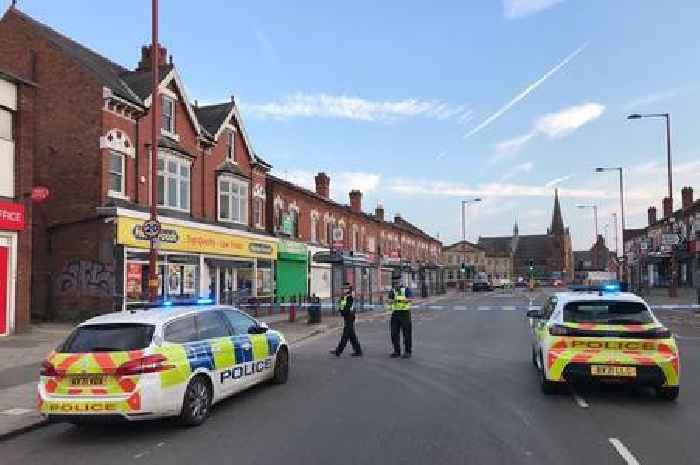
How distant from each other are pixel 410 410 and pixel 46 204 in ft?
61.7

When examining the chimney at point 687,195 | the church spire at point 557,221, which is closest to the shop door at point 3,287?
the chimney at point 687,195

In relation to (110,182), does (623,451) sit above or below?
below

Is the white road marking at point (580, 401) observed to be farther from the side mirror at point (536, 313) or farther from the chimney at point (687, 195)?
the chimney at point (687, 195)

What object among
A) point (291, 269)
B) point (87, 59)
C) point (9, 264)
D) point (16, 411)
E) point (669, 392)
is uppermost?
point (87, 59)

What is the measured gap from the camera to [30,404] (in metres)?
9.64

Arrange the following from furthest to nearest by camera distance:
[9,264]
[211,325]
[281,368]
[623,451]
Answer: [9,264]
[281,368]
[211,325]
[623,451]

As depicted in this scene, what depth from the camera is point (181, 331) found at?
28.4ft

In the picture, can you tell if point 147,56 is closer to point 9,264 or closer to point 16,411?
point 9,264

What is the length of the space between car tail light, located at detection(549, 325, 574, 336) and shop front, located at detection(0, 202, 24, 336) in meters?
15.0

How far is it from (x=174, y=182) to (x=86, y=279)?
5.73m

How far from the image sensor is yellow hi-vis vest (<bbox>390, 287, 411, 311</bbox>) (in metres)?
14.8

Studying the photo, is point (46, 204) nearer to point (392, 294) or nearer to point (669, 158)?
point (392, 294)

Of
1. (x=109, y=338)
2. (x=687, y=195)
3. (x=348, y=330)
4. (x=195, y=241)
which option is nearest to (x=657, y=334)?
(x=109, y=338)

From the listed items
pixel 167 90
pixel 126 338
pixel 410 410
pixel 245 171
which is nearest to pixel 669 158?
pixel 245 171
